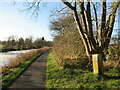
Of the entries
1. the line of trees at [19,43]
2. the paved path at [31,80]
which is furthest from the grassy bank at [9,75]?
the line of trees at [19,43]

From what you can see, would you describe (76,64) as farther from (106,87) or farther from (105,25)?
(105,25)

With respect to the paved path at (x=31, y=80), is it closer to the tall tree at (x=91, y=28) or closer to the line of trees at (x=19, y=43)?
the tall tree at (x=91, y=28)

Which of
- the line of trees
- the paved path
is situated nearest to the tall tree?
the paved path

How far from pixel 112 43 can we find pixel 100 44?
31.9 inches

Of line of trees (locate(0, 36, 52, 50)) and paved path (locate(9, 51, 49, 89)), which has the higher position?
line of trees (locate(0, 36, 52, 50))

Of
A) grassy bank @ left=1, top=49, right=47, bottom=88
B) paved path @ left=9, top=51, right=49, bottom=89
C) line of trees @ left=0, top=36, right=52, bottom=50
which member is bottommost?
paved path @ left=9, top=51, right=49, bottom=89

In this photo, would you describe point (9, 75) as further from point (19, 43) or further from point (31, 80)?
point (19, 43)

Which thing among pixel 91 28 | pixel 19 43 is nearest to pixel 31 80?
pixel 91 28

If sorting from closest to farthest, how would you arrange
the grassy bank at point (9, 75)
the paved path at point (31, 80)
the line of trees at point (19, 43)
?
the paved path at point (31, 80) < the grassy bank at point (9, 75) < the line of trees at point (19, 43)

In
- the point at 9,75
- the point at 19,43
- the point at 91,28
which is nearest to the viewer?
the point at 9,75

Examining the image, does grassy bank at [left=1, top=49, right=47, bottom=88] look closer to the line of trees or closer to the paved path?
the paved path

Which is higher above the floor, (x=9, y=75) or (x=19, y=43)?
(x=19, y=43)

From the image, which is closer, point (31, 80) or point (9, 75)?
point (31, 80)

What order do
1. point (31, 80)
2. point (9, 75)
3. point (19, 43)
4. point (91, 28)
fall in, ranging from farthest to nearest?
point (19, 43) → point (91, 28) → point (9, 75) → point (31, 80)
